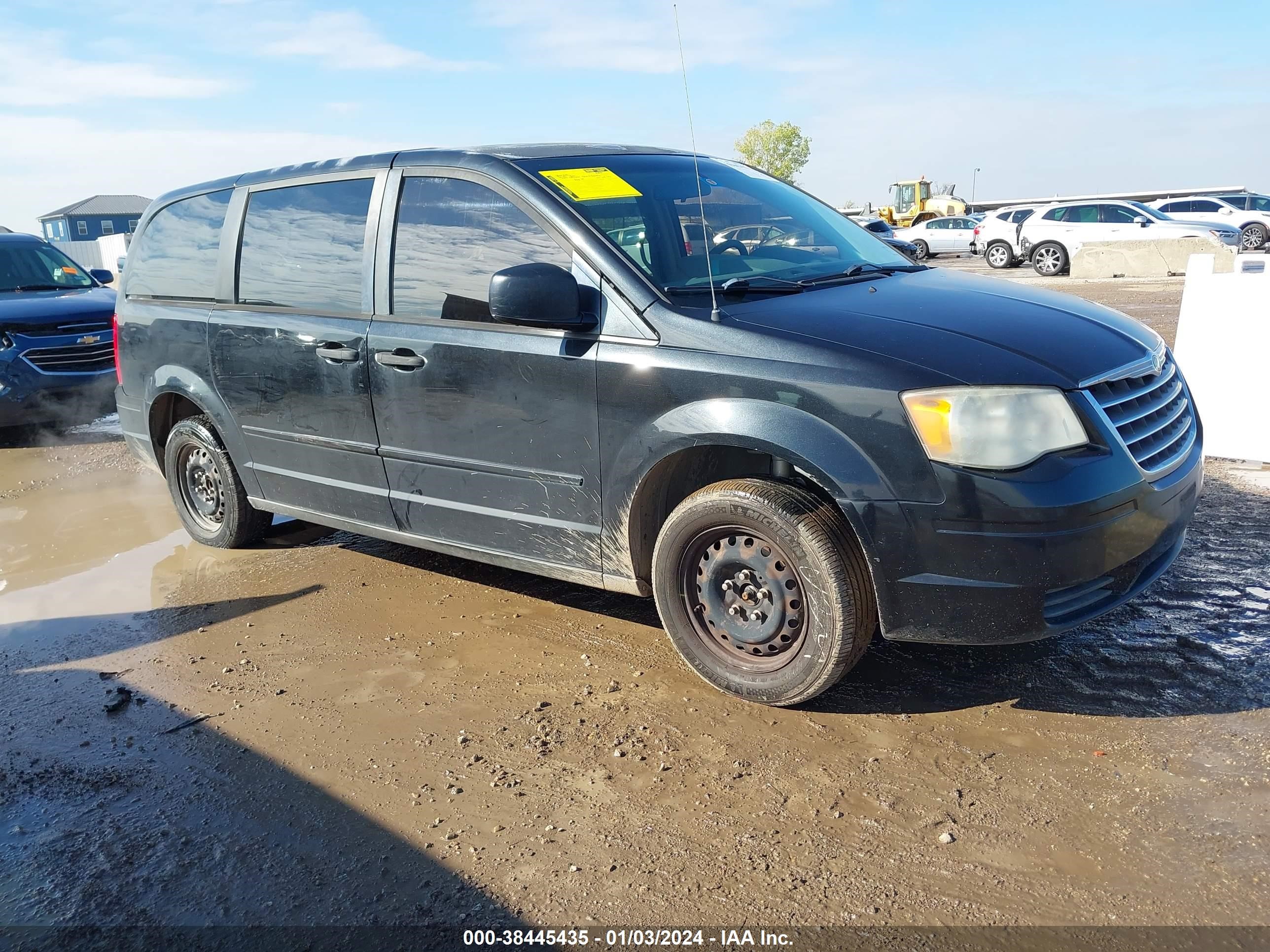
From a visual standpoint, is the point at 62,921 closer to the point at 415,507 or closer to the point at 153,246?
the point at 415,507

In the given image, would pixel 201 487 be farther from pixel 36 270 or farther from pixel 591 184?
pixel 36 270

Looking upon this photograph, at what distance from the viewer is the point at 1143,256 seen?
20.7 metres

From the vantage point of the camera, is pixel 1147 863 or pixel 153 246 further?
pixel 153 246

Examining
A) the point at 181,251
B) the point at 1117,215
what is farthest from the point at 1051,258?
the point at 181,251

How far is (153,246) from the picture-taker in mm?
5543

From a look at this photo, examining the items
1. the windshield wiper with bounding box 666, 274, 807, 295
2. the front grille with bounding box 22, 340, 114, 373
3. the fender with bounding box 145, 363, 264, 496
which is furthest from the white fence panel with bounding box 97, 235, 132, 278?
the windshield wiper with bounding box 666, 274, 807, 295

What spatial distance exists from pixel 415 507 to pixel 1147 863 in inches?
114

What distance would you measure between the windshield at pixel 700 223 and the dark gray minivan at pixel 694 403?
20 millimetres

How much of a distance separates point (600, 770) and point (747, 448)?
3.65ft

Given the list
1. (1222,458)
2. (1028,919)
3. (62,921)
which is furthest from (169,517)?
(1222,458)

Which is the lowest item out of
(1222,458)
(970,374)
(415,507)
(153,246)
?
(1222,458)

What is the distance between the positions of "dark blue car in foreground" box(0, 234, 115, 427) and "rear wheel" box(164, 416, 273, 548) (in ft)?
13.1

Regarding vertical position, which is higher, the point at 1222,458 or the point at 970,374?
the point at 970,374

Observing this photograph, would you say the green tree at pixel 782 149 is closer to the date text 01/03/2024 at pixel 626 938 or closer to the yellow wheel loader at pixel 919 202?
the yellow wheel loader at pixel 919 202
